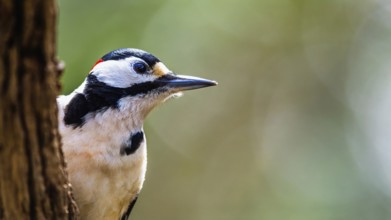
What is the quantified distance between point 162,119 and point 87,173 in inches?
217

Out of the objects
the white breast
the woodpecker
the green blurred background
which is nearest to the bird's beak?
the woodpecker

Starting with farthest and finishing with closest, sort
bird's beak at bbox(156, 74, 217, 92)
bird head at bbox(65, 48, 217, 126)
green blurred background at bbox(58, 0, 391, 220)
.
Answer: green blurred background at bbox(58, 0, 391, 220) < bird's beak at bbox(156, 74, 217, 92) < bird head at bbox(65, 48, 217, 126)

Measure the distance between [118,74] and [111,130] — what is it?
1.42 ft

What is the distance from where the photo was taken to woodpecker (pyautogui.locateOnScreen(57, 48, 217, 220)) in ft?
13.5

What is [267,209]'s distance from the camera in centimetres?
882

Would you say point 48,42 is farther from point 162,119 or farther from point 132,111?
point 162,119

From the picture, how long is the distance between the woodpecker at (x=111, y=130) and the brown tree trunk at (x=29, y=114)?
0.91 metres

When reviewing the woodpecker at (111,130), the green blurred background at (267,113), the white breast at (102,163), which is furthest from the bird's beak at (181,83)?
the green blurred background at (267,113)

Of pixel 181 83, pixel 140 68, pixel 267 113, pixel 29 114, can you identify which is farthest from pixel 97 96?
pixel 267 113

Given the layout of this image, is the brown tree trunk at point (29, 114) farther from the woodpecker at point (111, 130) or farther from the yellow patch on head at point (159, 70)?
the yellow patch on head at point (159, 70)

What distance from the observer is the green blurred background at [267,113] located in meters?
8.63

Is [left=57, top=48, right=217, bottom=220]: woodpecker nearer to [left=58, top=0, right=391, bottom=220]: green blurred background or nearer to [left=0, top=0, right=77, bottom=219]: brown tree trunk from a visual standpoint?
[left=0, top=0, right=77, bottom=219]: brown tree trunk

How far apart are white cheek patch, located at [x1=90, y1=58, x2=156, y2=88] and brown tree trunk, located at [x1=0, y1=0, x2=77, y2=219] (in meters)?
1.38

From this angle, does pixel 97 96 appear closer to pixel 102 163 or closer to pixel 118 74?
pixel 118 74
